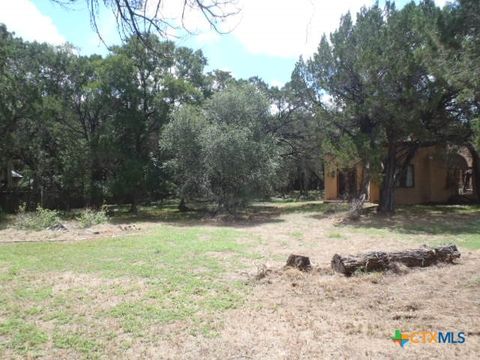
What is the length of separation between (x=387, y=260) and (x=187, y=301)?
3.10m

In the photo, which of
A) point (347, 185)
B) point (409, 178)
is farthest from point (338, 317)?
point (347, 185)

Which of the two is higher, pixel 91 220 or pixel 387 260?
pixel 387 260

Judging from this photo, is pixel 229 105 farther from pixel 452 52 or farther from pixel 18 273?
pixel 18 273

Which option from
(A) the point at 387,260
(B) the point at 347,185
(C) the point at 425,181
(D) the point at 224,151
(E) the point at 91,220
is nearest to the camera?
(A) the point at 387,260

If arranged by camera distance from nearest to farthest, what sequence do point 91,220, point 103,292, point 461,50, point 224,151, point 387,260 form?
point 103,292, point 387,260, point 461,50, point 91,220, point 224,151

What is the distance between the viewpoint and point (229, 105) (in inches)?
619

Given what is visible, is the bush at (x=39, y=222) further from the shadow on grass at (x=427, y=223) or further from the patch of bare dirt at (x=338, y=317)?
the shadow on grass at (x=427, y=223)

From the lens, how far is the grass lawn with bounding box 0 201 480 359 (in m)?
3.55

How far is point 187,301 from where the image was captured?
Answer: 4.68 metres

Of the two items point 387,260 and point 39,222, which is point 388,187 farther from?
point 39,222

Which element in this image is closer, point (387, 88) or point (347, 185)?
point (387, 88)

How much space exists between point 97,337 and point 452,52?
435 inches

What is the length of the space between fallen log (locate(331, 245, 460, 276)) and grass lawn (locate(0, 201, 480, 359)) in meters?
0.28

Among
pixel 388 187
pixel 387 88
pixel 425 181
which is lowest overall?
pixel 388 187
